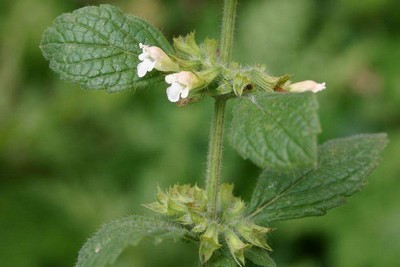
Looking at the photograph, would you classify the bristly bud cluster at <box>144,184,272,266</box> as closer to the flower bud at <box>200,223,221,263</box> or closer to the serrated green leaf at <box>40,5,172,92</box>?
the flower bud at <box>200,223,221,263</box>

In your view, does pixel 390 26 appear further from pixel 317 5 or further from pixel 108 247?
pixel 108 247

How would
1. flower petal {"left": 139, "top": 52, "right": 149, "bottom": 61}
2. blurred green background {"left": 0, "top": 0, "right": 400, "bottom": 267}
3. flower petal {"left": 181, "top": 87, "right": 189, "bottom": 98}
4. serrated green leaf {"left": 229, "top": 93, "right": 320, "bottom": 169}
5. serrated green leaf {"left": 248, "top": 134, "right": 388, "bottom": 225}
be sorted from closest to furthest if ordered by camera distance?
serrated green leaf {"left": 229, "top": 93, "right": 320, "bottom": 169}
flower petal {"left": 181, "top": 87, "right": 189, "bottom": 98}
flower petal {"left": 139, "top": 52, "right": 149, "bottom": 61}
serrated green leaf {"left": 248, "top": 134, "right": 388, "bottom": 225}
blurred green background {"left": 0, "top": 0, "right": 400, "bottom": 267}

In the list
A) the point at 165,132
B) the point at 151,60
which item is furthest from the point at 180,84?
the point at 165,132

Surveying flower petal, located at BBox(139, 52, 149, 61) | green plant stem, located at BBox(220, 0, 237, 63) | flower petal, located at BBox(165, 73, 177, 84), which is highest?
green plant stem, located at BBox(220, 0, 237, 63)

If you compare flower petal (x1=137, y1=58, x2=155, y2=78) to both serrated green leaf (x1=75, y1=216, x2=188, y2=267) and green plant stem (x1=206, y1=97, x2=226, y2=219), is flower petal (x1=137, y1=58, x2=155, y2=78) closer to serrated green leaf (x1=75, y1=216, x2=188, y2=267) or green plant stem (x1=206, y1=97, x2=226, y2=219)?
green plant stem (x1=206, y1=97, x2=226, y2=219)

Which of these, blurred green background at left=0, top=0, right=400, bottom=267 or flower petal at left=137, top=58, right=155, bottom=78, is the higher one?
blurred green background at left=0, top=0, right=400, bottom=267

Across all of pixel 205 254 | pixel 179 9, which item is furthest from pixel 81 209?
pixel 205 254

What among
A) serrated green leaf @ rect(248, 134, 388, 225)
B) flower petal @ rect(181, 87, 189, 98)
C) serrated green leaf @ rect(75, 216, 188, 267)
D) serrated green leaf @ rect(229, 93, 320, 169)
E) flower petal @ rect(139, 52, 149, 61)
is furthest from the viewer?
serrated green leaf @ rect(248, 134, 388, 225)

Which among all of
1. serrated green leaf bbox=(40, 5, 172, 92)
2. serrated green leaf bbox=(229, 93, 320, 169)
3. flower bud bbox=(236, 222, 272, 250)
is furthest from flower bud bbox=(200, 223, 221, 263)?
serrated green leaf bbox=(40, 5, 172, 92)

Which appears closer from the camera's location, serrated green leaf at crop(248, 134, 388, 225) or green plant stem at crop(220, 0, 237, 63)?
green plant stem at crop(220, 0, 237, 63)
